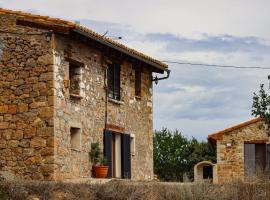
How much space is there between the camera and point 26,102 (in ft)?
60.4

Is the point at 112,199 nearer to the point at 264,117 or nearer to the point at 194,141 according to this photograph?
the point at 264,117

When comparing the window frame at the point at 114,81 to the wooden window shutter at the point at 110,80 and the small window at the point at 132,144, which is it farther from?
the small window at the point at 132,144

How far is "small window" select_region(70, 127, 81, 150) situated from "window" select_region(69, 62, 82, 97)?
3.68ft

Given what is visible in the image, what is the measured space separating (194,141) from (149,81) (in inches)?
816

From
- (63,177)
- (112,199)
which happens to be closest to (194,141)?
(63,177)

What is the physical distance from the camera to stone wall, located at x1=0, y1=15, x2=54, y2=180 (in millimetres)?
18109

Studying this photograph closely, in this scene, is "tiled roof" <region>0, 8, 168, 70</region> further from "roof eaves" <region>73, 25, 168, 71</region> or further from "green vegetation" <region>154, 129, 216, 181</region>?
"green vegetation" <region>154, 129, 216, 181</region>

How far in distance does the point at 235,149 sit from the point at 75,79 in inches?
400

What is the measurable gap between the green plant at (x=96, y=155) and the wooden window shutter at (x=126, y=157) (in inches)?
68.9

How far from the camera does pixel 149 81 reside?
25.5 m

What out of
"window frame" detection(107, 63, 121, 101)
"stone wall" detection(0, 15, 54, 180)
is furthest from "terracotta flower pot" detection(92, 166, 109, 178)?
"window frame" detection(107, 63, 121, 101)

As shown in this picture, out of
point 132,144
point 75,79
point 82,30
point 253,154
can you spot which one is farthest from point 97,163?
point 253,154

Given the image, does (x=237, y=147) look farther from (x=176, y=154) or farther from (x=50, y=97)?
(x=176, y=154)

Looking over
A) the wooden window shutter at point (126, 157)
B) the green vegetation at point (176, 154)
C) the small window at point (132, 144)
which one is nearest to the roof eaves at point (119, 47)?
the small window at point (132, 144)
